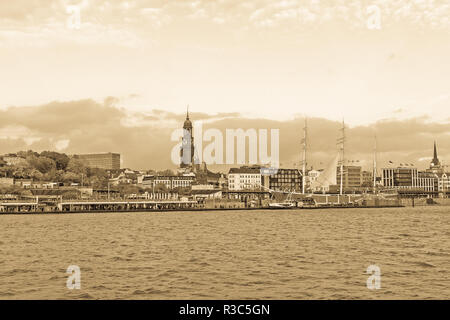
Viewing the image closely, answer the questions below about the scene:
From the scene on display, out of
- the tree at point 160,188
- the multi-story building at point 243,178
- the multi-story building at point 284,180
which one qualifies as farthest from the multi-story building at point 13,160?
the multi-story building at point 284,180

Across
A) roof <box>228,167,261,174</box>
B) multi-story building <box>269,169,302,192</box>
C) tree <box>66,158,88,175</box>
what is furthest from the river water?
roof <box>228,167,261,174</box>

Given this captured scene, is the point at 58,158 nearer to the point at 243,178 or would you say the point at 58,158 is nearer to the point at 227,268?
the point at 243,178

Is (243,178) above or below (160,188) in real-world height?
above

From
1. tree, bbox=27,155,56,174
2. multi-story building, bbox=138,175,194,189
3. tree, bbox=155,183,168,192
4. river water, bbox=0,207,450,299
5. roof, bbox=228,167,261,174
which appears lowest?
river water, bbox=0,207,450,299

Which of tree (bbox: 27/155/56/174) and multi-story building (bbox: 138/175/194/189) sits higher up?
tree (bbox: 27/155/56/174)

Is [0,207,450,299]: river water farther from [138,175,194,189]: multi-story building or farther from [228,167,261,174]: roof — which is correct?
[138,175,194,189]: multi-story building

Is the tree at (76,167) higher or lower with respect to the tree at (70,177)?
higher

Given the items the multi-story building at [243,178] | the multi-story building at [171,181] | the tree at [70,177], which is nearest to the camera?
the tree at [70,177]

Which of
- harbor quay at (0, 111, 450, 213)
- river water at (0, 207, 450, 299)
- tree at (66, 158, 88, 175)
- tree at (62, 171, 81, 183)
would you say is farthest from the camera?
tree at (66, 158, 88, 175)

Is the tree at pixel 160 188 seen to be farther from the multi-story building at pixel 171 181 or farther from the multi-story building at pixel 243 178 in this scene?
the multi-story building at pixel 243 178

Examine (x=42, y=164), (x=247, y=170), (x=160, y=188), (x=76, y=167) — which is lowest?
(x=160, y=188)

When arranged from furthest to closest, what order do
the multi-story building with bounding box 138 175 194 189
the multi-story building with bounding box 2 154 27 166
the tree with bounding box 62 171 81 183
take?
the multi-story building with bounding box 138 175 194 189
the multi-story building with bounding box 2 154 27 166
the tree with bounding box 62 171 81 183

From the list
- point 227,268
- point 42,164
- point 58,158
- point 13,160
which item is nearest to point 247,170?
point 58,158

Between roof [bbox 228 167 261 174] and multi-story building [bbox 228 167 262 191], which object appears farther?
roof [bbox 228 167 261 174]
